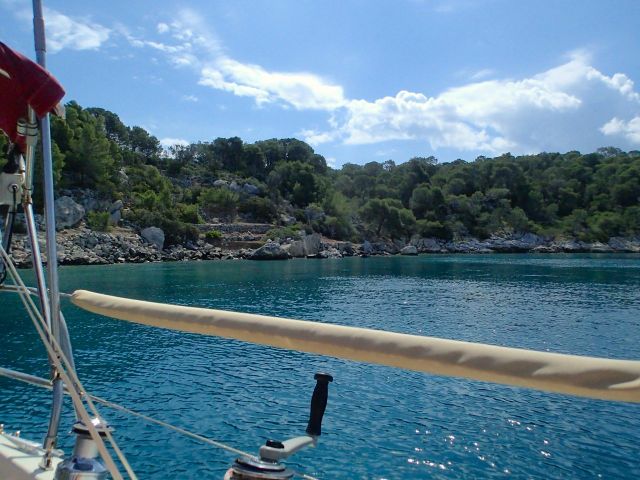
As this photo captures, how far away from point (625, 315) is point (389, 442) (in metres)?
19.1

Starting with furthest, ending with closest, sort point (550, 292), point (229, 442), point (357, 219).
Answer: point (357, 219) < point (550, 292) < point (229, 442)

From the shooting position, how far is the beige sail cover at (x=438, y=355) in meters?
1.53

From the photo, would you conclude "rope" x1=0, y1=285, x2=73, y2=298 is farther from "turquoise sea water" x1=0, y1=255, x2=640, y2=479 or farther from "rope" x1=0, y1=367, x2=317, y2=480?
"turquoise sea water" x1=0, y1=255, x2=640, y2=479

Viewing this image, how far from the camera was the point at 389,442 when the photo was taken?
9.36 meters

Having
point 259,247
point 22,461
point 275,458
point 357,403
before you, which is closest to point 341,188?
point 259,247

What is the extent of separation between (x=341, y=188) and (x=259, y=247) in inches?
1842

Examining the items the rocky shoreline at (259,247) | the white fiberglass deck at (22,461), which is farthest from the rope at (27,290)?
the rocky shoreline at (259,247)

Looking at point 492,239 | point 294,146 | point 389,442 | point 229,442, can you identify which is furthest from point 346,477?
point 294,146

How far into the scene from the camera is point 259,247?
72500 mm

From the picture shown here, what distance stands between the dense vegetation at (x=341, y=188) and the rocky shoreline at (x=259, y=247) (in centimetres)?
293

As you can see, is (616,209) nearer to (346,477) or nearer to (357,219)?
(357,219)

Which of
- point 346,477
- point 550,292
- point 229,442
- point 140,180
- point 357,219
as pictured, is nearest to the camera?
point 346,477

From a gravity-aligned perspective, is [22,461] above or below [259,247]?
above

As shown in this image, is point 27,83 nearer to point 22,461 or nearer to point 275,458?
point 22,461
